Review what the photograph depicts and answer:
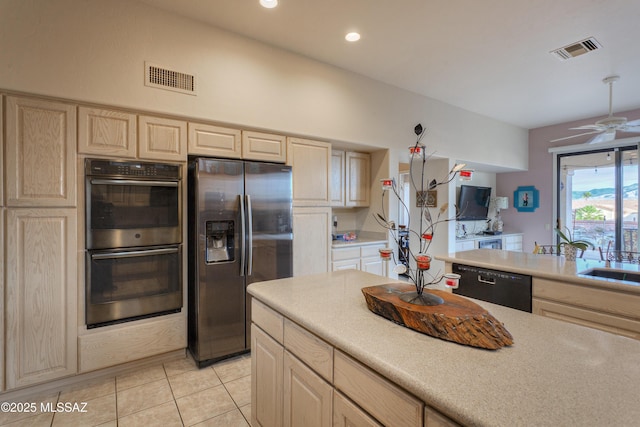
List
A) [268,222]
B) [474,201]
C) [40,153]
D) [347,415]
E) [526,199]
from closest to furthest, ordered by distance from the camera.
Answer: [347,415], [40,153], [268,222], [474,201], [526,199]

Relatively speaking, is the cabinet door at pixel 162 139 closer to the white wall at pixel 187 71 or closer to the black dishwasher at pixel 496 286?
the white wall at pixel 187 71

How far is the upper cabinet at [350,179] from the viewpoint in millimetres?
3893

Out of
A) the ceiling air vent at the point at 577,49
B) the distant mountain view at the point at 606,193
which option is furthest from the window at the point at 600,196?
the ceiling air vent at the point at 577,49

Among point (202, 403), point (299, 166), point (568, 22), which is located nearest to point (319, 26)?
point (299, 166)

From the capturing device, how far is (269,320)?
5.07 ft

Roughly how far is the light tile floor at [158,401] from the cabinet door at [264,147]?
197cm

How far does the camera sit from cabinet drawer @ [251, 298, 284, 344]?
4.76 feet

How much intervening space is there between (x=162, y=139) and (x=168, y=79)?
19.9 inches

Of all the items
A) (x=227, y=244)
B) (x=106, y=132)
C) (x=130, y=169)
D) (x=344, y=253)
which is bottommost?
(x=344, y=253)

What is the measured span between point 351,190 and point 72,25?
3.12 meters

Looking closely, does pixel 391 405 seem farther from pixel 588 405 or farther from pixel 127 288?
pixel 127 288

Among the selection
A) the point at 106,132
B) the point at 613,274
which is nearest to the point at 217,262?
the point at 106,132

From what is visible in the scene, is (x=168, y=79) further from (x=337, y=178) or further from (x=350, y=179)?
(x=350, y=179)

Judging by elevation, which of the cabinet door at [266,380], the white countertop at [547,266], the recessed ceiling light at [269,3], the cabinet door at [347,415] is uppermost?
the recessed ceiling light at [269,3]
